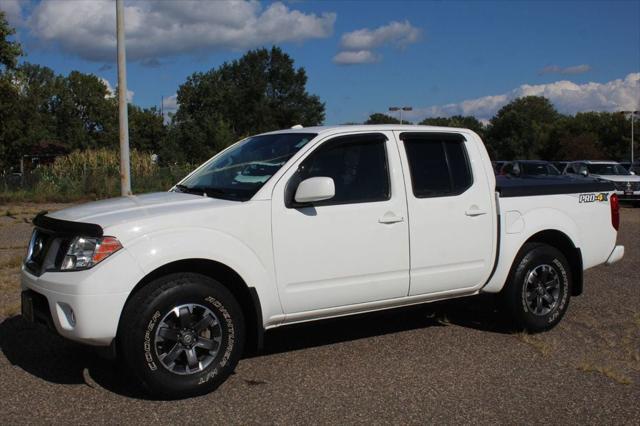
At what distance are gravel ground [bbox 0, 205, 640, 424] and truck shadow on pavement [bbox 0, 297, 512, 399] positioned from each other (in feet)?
0.04

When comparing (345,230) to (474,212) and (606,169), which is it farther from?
(606,169)

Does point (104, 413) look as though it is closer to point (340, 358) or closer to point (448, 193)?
point (340, 358)

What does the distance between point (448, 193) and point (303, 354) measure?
180 cm

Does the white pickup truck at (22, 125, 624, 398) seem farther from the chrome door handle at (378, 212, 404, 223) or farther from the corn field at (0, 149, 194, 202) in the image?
the corn field at (0, 149, 194, 202)

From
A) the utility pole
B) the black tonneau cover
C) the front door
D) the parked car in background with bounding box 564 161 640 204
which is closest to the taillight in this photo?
the black tonneau cover

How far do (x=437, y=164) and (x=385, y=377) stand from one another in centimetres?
184

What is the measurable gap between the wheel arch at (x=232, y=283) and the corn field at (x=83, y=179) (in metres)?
22.7

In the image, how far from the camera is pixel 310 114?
85.8 m

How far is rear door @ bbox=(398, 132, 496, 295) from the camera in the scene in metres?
5.45

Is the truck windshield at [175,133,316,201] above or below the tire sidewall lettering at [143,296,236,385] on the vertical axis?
above

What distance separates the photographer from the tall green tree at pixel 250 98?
78500mm

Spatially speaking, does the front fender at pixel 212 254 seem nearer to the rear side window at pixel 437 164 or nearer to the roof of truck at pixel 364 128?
the roof of truck at pixel 364 128

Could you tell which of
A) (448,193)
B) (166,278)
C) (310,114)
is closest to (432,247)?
(448,193)

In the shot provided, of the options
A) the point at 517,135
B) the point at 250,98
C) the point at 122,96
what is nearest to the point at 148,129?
the point at 250,98
